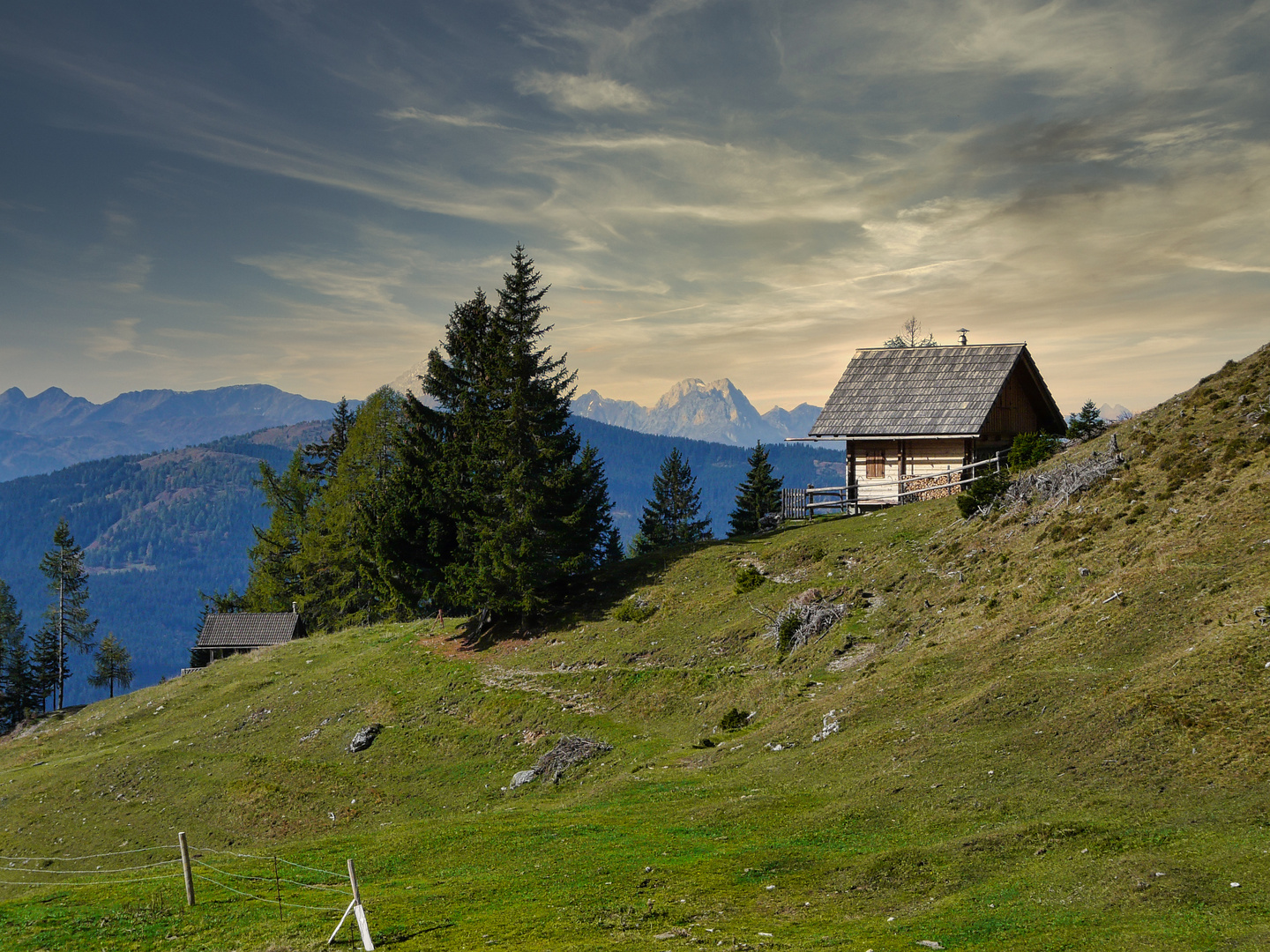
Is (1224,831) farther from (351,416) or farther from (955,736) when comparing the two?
(351,416)

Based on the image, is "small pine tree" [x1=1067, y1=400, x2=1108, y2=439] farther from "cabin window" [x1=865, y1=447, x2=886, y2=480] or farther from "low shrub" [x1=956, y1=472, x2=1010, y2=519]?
"cabin window" [x1=865, y1=447, x2=886, y2=480]

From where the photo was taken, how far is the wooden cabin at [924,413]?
45.3 metres

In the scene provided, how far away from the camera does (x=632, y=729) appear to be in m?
30.5

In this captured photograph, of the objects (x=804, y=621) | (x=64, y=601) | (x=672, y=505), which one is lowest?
(x=64, y=601)

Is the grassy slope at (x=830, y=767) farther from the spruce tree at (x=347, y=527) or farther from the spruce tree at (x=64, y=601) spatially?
the spruce tree at (x=64, y=601)

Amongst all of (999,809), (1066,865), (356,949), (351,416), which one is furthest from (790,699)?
(351,416)

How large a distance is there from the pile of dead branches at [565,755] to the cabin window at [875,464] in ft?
87.5

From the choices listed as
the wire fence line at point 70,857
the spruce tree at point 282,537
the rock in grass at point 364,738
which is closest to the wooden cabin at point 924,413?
the rock in grass at point 364,738

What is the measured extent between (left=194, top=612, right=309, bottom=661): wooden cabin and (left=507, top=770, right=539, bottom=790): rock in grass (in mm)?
58744

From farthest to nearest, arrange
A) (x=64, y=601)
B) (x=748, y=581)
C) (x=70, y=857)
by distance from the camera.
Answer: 1. (x=64, y=601)
2. (x=748, y=581)
3. (x=70, y=857)

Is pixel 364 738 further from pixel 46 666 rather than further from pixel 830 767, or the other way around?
pixel 46 666

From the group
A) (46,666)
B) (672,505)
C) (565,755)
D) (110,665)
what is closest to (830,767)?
(565,755)

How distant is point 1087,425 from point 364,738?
3620cm

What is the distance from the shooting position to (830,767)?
803 inches
